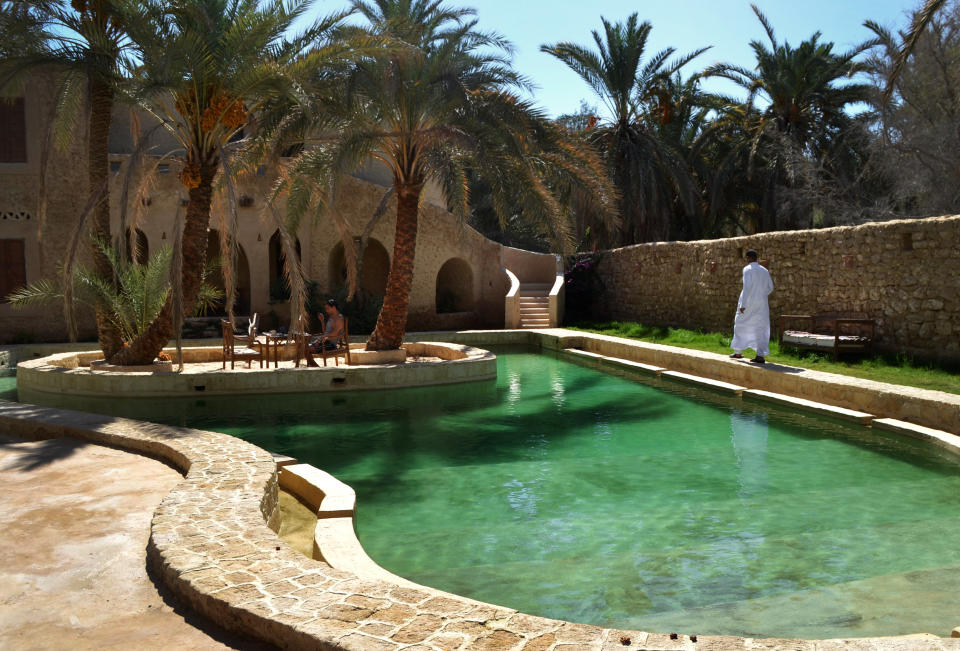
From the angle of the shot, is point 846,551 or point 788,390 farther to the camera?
point 788,390

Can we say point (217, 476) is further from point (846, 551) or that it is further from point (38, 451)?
point (846, 551)

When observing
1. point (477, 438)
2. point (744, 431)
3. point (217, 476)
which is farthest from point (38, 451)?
point (744, 431)

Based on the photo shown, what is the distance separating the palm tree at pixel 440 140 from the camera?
39.2 ft

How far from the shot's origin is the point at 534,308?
2083 centimetres

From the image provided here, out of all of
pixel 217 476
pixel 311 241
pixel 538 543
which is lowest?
pixel 538 543

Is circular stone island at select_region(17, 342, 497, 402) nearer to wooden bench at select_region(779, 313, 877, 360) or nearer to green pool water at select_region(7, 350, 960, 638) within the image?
green pool water at select_region(7, 350, 960, 638)

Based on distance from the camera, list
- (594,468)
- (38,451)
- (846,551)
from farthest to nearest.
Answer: (594,468)
(38,451)
(846,551)

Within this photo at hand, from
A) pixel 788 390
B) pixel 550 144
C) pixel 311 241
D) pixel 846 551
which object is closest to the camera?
pixel 846 551

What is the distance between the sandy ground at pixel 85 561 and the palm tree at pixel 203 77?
5374mm

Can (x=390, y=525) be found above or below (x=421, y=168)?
below

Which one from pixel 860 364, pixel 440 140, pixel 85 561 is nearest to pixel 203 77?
pixel 440 140

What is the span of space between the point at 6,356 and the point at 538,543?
45.6ft

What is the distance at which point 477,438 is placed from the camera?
29.4 ft

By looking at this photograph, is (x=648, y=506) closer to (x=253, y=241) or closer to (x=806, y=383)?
(x=806, y=383)
